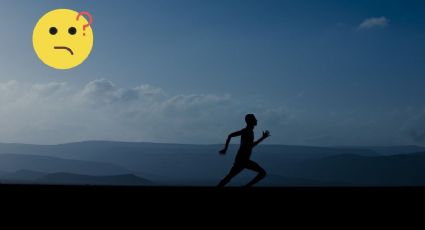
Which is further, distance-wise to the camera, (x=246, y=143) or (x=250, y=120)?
(x=246, y=143)

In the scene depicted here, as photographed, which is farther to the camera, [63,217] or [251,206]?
[251,206]

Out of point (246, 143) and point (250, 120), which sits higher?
point (250, 120)

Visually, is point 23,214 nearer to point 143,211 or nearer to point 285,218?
point 143,211

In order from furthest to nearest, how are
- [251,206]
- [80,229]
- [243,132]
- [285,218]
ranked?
[243,132] < [251,206] < [285,218] < [80,229]

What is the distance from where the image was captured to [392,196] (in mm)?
10977

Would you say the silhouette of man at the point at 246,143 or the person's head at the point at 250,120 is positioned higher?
the person's head at the point at 250,120

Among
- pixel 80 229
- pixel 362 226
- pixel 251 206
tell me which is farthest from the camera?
pixel 251 206

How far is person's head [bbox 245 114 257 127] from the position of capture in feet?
33.3

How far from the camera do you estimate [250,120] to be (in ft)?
33.4

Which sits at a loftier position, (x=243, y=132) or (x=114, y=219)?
(x=243, y=132)

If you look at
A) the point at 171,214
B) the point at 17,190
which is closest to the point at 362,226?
the point at 171,214

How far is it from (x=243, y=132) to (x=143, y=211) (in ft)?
10.2

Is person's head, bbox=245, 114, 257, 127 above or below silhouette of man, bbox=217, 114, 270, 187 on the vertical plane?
above

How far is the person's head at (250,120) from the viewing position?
10148 millimetres
